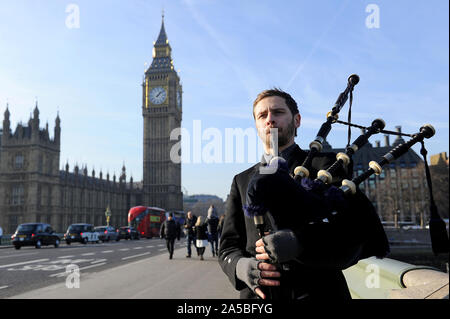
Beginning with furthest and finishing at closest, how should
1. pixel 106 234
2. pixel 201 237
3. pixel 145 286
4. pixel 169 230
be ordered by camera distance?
pixel 106 234 < pixel 169 230 < pixel 201 237 < pixel 145 286

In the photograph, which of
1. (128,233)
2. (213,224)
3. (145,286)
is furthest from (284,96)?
(128,233)

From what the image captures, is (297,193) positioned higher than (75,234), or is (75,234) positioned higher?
(297,193)

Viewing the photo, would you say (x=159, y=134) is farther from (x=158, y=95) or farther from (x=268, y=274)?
(x=268, y=274)

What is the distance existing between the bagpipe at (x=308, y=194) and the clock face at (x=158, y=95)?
302 ft

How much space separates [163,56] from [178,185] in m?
34.7

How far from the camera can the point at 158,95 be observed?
3632 inches

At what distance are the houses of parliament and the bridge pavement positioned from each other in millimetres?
34976

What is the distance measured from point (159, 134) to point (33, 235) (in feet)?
240

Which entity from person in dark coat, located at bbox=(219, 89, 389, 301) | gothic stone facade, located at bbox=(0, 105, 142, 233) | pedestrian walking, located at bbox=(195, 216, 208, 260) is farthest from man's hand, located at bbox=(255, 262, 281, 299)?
gothic stone facade, located at bbox=(0, 105, 142, 233)

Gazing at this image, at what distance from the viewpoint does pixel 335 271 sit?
60.4 inches

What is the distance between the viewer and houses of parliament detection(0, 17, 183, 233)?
175 feet
